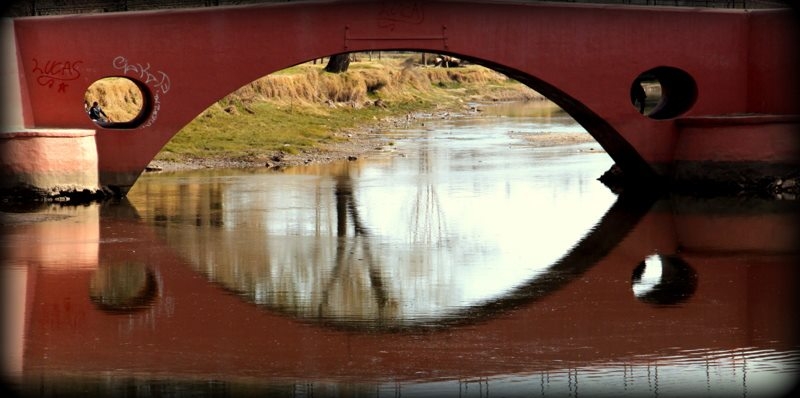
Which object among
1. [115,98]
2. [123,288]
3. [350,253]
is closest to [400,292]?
[350,253]

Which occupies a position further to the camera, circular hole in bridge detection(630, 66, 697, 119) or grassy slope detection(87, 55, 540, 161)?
grassy slope detection(87, 55, 540, 161)

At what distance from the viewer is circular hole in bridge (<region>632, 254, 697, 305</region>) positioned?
50.6ft

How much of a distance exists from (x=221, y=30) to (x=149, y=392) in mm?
12689

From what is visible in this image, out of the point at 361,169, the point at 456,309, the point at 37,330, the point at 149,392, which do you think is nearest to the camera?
the point at 149,392

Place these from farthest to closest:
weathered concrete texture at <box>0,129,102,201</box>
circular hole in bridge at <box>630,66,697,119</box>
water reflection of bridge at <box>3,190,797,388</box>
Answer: circular hole in bridge at <box>630,66,697,119</box>
weathered concrete texture at <box>0,129,102,201</box>
water reflection of bridge at <box>3,190,797,388</box>

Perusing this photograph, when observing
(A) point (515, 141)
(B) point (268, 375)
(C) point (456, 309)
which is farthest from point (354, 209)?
(A) point (515, 141)

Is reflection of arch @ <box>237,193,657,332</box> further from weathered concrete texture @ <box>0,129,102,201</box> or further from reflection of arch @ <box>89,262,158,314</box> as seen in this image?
weathered concrete texture @ <box>0,129,102,201</box>

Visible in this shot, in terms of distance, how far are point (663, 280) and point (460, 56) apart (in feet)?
28.2

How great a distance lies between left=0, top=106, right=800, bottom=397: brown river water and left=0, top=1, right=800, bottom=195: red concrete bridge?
0.87 m

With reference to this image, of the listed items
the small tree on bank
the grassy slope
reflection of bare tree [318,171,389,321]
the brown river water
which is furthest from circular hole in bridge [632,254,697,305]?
the small tree on bank

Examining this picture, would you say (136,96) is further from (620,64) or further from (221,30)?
(620,64)

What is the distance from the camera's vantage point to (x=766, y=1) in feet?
81.6

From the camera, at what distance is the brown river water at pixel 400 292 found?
465 inches

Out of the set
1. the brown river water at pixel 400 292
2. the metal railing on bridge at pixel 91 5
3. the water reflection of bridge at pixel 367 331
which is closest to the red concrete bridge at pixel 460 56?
the metal railing on bridge at pixel 91 5
